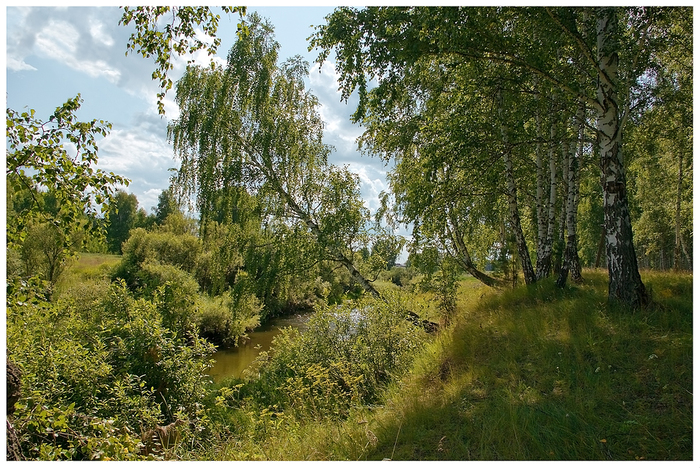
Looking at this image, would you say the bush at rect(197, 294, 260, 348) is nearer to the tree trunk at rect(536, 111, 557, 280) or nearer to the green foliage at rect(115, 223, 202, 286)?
the green foliage at rect(115, 223, 202, 286)

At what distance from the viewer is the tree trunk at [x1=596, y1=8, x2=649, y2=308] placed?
17.7 ft

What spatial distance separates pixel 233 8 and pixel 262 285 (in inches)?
276

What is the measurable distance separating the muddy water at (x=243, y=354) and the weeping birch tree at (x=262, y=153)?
328cm

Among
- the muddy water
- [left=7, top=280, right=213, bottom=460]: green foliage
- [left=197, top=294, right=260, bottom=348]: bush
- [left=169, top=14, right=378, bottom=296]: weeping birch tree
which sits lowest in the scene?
the muddy water

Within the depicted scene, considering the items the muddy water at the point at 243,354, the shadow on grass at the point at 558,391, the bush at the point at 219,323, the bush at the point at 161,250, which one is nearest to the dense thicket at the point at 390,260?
the shadow on grass at the point at 558,391

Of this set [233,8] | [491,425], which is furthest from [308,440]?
[233,8]

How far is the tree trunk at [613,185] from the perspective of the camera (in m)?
5.38

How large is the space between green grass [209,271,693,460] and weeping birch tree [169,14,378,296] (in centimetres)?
483

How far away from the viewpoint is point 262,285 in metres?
9.61

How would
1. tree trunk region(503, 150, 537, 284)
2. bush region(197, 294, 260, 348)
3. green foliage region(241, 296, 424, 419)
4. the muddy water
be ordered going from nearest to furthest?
green foliage region(241, 296, 424, 419)
tree trunk region(503, 150, 537, 284)
the muddy water
bush region(197, 294, 260, 348)

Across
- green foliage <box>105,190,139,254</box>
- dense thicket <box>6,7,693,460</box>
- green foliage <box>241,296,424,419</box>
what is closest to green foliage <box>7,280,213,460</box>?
dense thicket <box>6,7,693,460</box>

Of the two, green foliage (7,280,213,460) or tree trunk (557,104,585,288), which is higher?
tree trunk (557,104,585,288)

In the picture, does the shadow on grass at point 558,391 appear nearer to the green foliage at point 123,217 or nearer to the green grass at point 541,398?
the green grass at point 541,398

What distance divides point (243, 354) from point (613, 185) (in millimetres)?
15388
